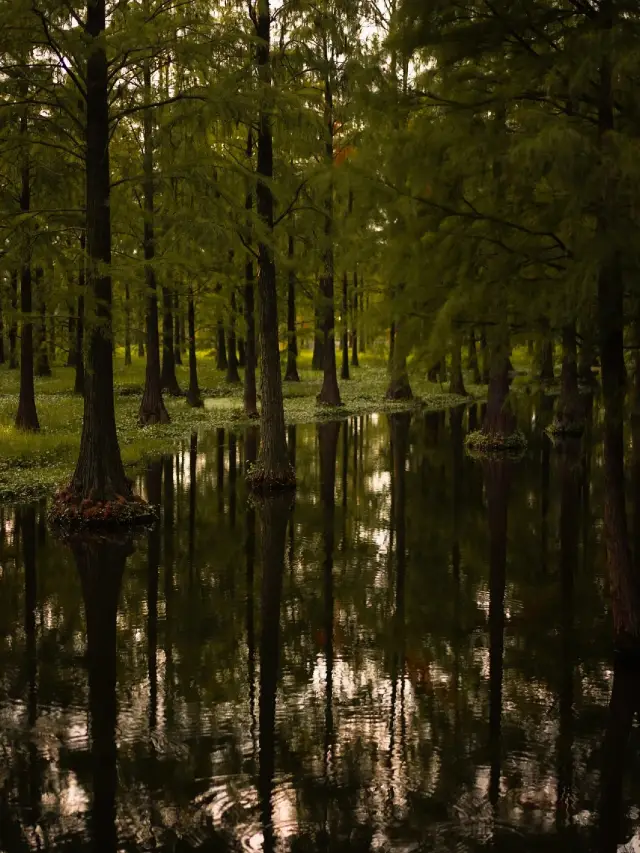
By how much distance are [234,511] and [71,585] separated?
218 inches

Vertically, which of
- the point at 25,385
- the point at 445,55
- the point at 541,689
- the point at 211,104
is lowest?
the point at 541,689

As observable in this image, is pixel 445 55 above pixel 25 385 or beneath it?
above

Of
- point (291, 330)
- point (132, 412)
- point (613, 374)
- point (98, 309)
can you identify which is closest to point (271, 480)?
point (98, 309)

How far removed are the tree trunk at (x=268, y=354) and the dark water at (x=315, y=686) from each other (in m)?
2.47

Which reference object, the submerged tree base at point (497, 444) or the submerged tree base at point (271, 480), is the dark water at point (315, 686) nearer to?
the submerged tree base at point (271, 480)

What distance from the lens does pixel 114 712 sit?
332 inches

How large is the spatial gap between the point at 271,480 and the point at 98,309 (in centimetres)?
587

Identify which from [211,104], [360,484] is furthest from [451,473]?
[211,104]

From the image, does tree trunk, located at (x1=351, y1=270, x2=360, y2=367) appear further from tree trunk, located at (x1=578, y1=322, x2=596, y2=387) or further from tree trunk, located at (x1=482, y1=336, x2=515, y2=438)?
tree trunk, located at (x1=482, y1=336, x2=515, y2=438)

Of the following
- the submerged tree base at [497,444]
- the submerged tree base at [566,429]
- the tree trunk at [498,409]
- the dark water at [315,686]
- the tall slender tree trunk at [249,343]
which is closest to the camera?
the dark water at [315,686]

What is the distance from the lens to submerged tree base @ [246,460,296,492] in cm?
2000

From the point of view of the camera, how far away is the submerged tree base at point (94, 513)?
1619 cm

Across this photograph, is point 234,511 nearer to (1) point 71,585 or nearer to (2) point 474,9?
(1) point 71,585

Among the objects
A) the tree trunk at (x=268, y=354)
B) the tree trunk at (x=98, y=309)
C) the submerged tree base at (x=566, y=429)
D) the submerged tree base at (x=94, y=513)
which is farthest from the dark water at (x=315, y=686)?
the submerged tree base at (x=566, y=429)
